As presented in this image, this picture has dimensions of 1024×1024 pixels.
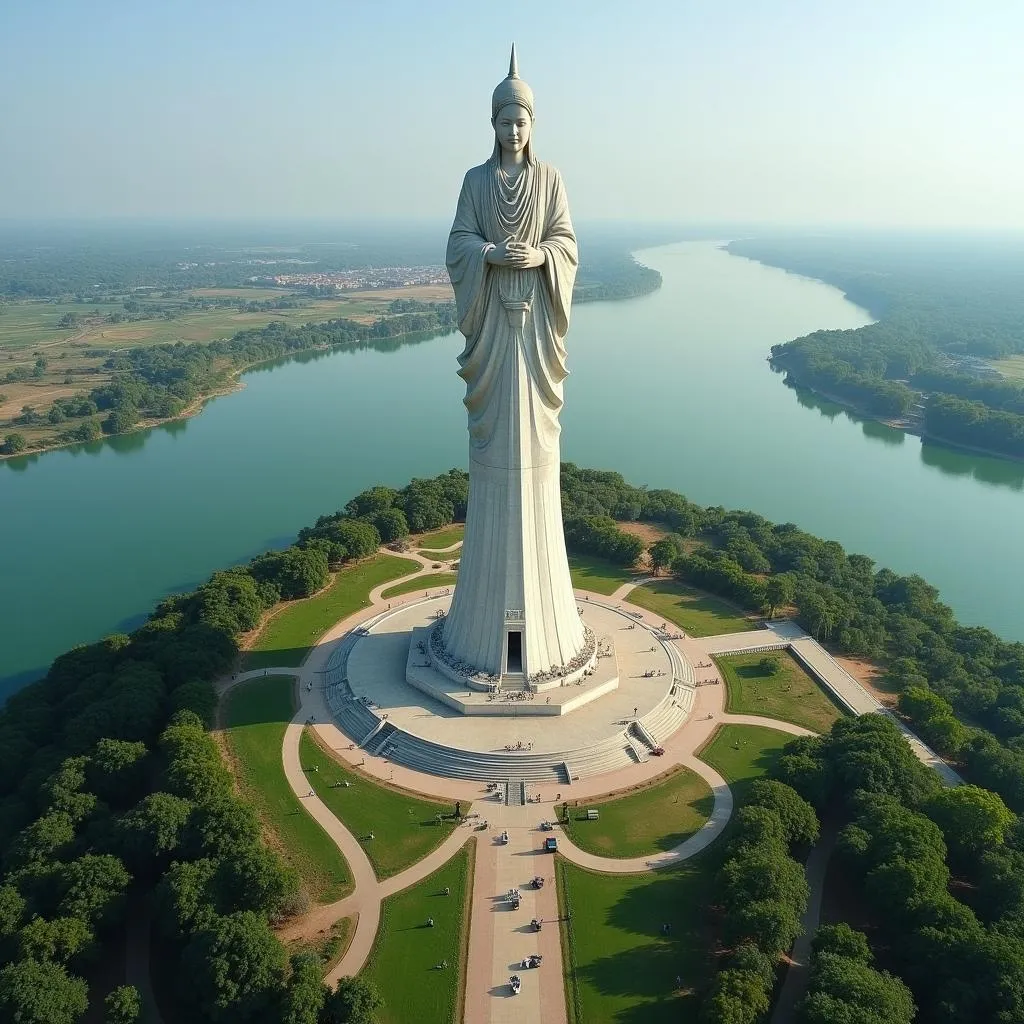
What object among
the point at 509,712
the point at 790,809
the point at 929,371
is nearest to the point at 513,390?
the point at 509,712

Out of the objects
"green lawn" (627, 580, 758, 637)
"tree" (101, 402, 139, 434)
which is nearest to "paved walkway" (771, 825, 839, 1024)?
"green lawn" (627, 580, 758, 637)

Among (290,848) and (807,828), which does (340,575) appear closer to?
(290,848)

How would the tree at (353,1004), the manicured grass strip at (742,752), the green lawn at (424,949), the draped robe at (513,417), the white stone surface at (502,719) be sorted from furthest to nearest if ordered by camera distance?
1. the white stone surface at (502,719)
2. the manicured grass strip at (742,752)
3. the draped robe at (513,417)
4. the green lawn at (424,949)
5. the tree at (353,1004)

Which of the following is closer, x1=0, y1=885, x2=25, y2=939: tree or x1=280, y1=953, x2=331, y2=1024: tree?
x1=280, y1=953, x2=331, y2=1024: tree

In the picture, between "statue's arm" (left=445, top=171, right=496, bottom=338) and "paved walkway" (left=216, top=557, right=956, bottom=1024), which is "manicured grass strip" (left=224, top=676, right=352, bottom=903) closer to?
"paved walkway" (left=216, top=557, right=956, bottom=1024)

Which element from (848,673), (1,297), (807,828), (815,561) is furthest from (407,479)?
(1,297)

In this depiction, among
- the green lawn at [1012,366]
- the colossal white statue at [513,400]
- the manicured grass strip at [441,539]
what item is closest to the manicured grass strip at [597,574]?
the manicured grass strip at [441,539]

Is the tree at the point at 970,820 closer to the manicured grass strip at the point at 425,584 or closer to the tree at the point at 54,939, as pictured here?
the tree at the point at 54,939

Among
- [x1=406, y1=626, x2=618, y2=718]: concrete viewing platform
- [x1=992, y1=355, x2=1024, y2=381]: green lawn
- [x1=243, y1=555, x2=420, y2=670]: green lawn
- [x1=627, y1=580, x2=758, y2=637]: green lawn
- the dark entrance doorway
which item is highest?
the dark entrance doorway
